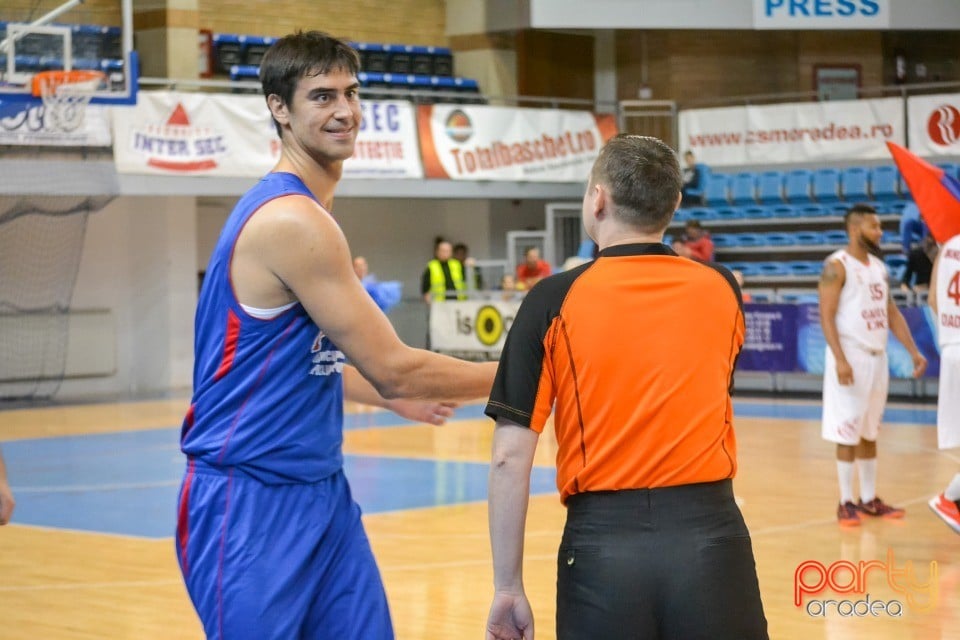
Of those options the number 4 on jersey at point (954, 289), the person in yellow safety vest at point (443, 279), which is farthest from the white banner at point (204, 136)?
the number 4 on jersey at point (954, 289)

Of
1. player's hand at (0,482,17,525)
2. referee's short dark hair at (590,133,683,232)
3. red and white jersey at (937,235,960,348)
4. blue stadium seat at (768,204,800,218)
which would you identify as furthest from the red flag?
blue stadium seat at (768,204,800,218)

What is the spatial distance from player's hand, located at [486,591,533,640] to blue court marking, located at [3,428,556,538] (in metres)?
6.63

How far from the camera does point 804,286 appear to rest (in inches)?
870

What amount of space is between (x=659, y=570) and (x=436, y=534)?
20.9 ft

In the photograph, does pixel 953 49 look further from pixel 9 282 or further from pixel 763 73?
pixel 9 282

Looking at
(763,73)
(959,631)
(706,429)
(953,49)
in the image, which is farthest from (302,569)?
(953,49)

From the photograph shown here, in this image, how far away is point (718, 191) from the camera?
76.3 ft

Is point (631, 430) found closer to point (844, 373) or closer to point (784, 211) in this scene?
point (844, 373)

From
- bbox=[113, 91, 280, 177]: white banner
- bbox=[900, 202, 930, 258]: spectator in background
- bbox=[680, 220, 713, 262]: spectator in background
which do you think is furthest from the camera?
bbox=[680, 220, 713, 262]: spectator in background

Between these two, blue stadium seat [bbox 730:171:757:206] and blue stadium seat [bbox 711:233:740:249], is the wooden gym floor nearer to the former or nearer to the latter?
blue stadium seat [bbox 711:233:740:249]

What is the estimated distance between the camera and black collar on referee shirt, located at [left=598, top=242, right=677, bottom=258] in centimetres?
323

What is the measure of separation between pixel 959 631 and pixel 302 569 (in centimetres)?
411

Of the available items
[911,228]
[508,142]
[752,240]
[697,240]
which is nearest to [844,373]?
[911,228]

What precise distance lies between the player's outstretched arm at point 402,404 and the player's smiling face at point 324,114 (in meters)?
0.67
